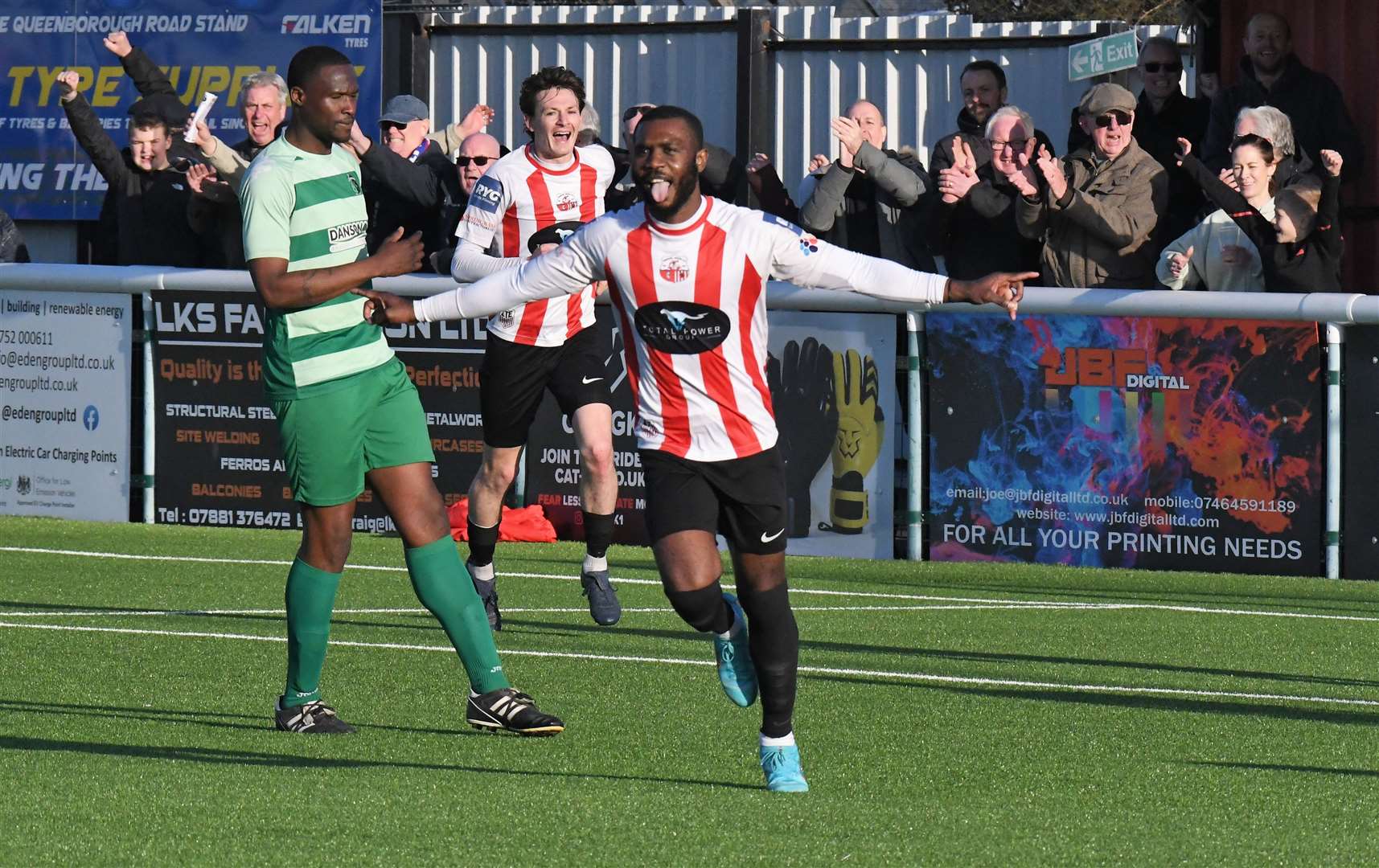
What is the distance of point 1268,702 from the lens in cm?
808

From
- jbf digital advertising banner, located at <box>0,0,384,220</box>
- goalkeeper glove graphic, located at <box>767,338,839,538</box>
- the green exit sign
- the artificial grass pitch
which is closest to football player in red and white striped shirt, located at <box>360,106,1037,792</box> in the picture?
the artificial grass pitch

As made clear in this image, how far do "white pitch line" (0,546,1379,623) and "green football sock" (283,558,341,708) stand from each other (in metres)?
4.25

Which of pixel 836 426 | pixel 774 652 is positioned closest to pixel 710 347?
pixel 774 652

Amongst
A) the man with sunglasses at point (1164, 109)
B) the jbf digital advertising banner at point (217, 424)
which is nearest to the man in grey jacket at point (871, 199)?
the man with sunglasses at point (1164, 109)

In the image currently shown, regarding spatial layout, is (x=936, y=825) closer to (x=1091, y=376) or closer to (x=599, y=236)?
(x=599, y=236)

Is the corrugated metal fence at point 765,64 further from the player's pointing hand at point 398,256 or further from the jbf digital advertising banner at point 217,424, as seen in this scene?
the player's pointing hand at point 398,256

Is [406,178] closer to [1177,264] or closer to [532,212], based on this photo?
[532,212]

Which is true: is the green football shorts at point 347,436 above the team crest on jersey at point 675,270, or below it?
below

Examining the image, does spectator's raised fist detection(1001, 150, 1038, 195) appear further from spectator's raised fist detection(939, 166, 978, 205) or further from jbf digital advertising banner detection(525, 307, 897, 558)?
jbf digital advertising banner detection(525, 307, 897, 558)

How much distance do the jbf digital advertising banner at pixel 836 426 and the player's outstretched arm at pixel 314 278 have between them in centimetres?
568

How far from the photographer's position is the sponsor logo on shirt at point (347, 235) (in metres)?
7.26

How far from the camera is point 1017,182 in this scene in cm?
1216

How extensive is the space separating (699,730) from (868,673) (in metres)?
1.43

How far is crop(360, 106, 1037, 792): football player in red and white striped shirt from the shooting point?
6387 millimetres
